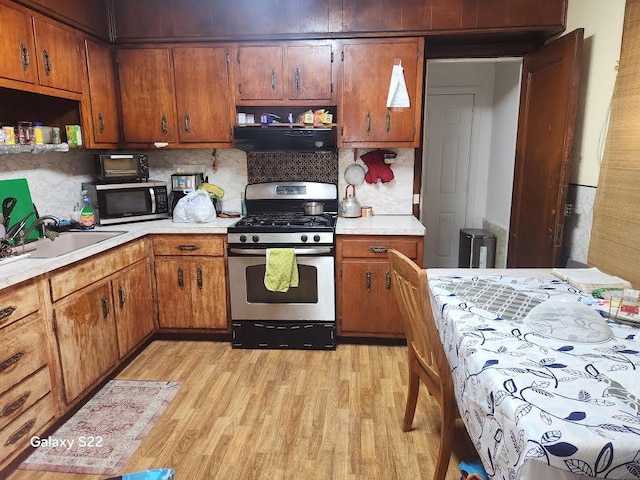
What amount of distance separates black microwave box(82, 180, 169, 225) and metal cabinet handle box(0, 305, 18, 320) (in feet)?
4.19

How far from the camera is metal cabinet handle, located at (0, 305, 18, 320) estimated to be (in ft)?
5.96

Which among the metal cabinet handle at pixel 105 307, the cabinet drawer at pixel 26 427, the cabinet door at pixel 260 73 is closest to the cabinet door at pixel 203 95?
the cabinet door at pixel 260 73

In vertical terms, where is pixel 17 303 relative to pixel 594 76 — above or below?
below

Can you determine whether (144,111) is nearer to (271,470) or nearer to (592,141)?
(271,470)

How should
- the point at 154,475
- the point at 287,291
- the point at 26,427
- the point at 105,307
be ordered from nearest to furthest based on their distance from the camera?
1. the point at 154,475
2. the point at 26,427
3. the point at 105,307
4. the point at 287,291

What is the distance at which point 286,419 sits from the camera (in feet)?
7.47

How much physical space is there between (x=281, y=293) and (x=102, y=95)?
1.86 meters

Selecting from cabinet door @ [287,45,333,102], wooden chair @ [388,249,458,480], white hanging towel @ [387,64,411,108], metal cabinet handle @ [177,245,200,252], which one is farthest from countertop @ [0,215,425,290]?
wooden chair @ [388,249,458,480]

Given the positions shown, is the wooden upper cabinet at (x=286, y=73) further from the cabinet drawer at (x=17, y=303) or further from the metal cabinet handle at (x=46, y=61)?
the cabinet drawer at (x=17, y=303)

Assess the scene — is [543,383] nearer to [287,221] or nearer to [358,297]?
[358,297]

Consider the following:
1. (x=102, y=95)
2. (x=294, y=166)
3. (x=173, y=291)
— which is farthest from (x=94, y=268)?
(x=294, y=166)

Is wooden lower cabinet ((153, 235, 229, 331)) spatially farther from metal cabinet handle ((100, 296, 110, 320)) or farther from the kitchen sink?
metal cabinet handle ((100, 296, 110, 320))

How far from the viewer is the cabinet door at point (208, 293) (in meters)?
3.07

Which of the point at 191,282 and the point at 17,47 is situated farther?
the point at 191,282
